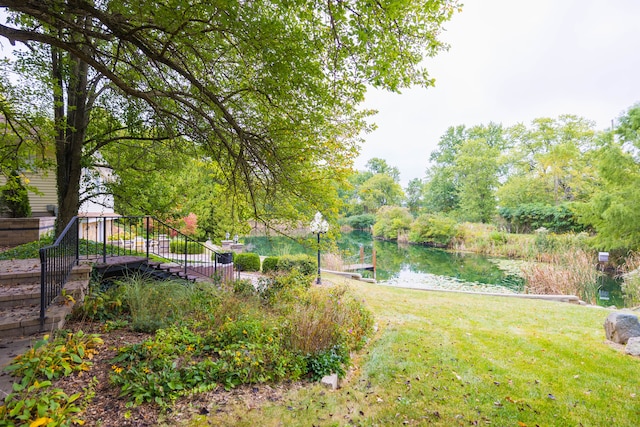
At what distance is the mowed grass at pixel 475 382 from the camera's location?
299 centimetres

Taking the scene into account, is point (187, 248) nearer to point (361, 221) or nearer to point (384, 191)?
point (361, 221)

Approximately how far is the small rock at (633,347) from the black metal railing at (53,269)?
7966mm

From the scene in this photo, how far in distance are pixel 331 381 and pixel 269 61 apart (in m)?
3.97

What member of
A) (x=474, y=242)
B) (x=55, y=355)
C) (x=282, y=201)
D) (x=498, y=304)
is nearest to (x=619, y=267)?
(x=474, y=242)

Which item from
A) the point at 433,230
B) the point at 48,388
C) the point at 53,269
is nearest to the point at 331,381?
the point at 48,388

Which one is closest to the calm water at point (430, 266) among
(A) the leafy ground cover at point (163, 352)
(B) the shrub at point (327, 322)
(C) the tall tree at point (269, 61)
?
(B) the shrub at point (327, 322)

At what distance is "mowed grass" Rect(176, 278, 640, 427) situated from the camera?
9.82ft

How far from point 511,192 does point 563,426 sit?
95.8 ft

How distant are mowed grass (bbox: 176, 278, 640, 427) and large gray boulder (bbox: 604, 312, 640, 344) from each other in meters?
0.21

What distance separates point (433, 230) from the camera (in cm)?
2498

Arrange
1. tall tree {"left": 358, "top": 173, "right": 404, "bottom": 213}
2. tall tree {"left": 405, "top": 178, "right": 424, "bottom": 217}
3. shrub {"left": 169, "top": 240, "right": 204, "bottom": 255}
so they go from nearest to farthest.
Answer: shrub {"left": 169, "top": 240, "right": 204, "bottom": 255} → tall tree {"left": 358, "top": 173, "right": 404, "bottom": 213} → tall tree {"left": 405, "top": 178, "right": 424, "bottom": 217}

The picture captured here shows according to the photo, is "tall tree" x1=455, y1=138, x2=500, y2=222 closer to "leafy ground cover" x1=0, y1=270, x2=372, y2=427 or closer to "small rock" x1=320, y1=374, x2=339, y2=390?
"leafy ground cover" x1=0, y1=270, x2=372, y2=427

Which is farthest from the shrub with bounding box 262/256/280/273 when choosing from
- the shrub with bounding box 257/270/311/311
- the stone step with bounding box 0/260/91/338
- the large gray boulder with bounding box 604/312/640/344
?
the large gray boulder with bounding box 604/312/640/344

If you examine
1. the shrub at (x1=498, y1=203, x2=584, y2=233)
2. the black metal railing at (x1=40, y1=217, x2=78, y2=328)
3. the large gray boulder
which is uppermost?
the shrub at (x1=498, y1=203, x2=584, y2=233)
